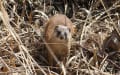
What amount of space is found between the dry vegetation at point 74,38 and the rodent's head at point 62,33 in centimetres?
14

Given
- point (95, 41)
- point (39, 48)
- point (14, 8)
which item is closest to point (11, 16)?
point (14, 8)

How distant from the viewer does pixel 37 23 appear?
3566 mm

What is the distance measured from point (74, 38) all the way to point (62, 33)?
0.32m

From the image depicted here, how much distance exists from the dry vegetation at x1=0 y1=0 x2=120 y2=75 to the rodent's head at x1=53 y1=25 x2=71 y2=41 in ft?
0.45

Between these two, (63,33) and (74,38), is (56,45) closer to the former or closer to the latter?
(63,33)

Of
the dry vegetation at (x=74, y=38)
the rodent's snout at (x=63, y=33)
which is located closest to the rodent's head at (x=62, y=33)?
the rodent's snout at (x=63, y=33)

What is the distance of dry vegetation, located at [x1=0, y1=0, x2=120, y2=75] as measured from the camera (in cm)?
277

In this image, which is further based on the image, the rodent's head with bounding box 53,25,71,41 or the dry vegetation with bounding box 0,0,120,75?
the rodent's head with bounding box 53,25,71,41

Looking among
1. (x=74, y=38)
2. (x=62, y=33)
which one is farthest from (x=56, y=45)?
(x=74, y=38)

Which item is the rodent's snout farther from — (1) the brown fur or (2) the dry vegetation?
(2) the dry vegetation

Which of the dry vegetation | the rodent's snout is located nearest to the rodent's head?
the rodent's snout

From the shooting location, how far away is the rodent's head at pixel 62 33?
10.0 ft

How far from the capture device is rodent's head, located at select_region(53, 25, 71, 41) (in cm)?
306

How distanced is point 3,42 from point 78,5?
4.20 feet
